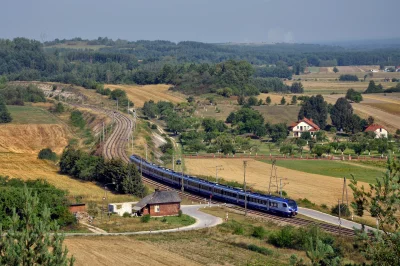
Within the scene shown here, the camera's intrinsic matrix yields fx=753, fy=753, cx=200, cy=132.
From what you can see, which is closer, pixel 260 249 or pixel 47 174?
pixel 260 249

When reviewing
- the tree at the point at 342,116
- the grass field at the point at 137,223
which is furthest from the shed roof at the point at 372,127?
the grass field at the point at 137,223

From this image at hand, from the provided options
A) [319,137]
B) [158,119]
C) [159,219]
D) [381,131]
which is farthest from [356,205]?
[158,119]

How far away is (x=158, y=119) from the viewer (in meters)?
126

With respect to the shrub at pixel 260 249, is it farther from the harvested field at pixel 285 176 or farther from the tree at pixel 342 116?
the tree at pixel 342 116

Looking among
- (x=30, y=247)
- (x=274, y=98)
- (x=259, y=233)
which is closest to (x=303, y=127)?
(x=274, y=98)

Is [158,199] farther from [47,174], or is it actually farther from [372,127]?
[372,127]

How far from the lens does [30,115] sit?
373 feet

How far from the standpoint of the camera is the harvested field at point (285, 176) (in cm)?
6248

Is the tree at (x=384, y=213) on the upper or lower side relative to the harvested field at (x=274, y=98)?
upper

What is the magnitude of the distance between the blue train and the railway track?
18.2 inches

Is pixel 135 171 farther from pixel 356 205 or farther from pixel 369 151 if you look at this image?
pixel 356 205

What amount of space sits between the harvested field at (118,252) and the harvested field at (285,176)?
20253mm

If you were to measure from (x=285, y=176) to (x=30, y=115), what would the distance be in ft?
176

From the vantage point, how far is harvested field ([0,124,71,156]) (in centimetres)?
9175
